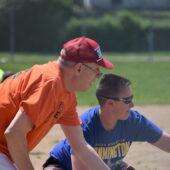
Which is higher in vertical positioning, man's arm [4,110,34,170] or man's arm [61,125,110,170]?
man's arm [4,110,34,170]

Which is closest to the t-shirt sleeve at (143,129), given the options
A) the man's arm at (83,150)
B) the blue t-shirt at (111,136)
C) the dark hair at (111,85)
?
the blue t-shirt at (111,136)

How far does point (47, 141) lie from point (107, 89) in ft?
12.8

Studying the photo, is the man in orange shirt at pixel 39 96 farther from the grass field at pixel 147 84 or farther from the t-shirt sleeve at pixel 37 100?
the grass field at pixel 147 84

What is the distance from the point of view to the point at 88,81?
3205mm

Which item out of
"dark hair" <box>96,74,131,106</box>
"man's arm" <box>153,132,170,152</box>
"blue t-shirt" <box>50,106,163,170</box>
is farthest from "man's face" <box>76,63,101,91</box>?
"man's arm" <box>153,132,170,152</box>

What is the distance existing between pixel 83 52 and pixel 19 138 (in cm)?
63

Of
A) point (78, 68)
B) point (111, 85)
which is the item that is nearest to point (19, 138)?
point (78, 68)

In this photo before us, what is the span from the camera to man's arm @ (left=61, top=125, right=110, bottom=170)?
343cm

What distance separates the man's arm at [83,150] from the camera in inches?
135

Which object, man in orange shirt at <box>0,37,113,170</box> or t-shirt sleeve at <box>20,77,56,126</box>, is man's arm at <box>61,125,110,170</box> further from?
t-shirt sleeve at <box>20,77,56,126</box>

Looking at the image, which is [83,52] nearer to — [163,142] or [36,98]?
[36,98]

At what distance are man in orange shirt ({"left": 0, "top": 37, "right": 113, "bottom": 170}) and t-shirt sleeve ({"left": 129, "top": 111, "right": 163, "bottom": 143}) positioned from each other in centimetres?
83

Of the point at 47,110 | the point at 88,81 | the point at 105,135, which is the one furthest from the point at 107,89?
the point at 47,110

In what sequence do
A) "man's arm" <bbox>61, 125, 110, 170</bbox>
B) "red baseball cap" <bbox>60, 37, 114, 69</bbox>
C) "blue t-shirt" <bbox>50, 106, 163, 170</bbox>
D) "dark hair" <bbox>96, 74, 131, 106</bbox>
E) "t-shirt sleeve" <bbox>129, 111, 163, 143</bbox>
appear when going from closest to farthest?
"red baseball cap" <bbox>60, 37, 114, 69</bbox> → "man's arm" <bbox>61, 125, 110, 170</bbox> → "dark hair" <bbox>96, 74, 131, 106</bbox> → "blue t-shirt" <bbox>50, 106, 163, 170</bbox> → "t-shirt sleeve" <bbox>129, 111, 163, 143</bbox>
